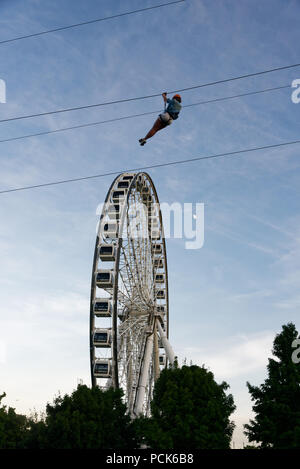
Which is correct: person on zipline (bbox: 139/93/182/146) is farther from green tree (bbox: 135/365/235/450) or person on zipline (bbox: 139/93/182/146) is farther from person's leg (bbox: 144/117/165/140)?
green tree (bbox: 135/365/235/450)

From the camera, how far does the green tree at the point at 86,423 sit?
26.9 m

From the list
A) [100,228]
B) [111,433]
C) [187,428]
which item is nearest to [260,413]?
[187,428]

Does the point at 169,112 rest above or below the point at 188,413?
above

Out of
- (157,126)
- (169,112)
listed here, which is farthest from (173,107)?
(157,126)

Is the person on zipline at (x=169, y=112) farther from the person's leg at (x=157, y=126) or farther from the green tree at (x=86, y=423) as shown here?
the green tree at (x=86, y=423)

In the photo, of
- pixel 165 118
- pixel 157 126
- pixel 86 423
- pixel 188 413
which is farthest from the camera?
pixel 188 413

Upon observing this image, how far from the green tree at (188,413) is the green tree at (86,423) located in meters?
1.56

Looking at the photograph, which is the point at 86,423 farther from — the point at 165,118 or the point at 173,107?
the point at 173,107

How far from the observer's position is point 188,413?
90.7 feet

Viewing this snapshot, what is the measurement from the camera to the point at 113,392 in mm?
31609

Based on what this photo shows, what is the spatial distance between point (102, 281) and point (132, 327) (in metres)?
5.60

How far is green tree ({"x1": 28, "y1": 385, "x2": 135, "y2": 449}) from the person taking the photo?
26.9 m

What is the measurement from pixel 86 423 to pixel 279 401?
38.2ft
